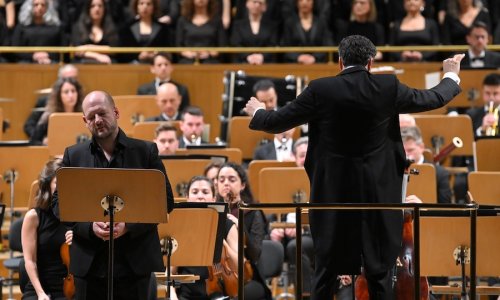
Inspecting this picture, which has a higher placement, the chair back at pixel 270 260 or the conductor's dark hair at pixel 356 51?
the conductor's dark hair at pixel 356 51

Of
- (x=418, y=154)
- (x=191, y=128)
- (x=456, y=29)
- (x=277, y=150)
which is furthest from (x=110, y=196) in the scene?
(x=456, y=29)

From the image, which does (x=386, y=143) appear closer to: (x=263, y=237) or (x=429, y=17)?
(x=263, y=237)

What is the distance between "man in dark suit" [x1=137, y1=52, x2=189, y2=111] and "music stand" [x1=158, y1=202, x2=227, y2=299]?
15.5 feet

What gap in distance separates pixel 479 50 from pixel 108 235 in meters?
6.60

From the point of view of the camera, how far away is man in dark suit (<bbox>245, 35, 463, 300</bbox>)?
514 cm

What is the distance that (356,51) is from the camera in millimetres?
5223

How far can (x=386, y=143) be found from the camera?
520 cm

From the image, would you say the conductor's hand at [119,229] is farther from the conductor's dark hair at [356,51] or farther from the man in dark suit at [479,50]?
the man in dark suit at [479,50]

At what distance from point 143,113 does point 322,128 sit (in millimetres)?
5150

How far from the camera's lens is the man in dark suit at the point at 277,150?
916 cm

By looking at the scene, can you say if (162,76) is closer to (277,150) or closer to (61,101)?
(61,101)

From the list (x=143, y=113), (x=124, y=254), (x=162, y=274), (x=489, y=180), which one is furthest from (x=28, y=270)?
(x=143, y=113)

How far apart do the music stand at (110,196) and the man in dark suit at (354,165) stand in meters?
0.58

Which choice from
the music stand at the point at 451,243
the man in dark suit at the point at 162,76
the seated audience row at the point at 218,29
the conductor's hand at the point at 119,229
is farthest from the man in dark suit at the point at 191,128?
the conductor's hand at the point at 119,229
